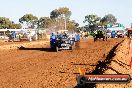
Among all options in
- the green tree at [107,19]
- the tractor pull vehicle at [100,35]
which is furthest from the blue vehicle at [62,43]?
the green tree at [107,19]

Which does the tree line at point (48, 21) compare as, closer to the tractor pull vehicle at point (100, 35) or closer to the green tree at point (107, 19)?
the green tree at point (107, 19)

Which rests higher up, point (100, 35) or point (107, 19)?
point (107, 19)

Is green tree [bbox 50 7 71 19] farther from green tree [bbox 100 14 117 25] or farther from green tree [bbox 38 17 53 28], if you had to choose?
green tree [bbox 100 14 117 25]

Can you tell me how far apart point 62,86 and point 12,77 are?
3083 mm

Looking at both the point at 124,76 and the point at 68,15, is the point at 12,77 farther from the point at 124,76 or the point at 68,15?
the point at 68,15

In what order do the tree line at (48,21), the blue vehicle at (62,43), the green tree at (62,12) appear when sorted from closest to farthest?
the blue vehicle at (62,43)
the tree line at (48,21)
the green tree at (62,12)

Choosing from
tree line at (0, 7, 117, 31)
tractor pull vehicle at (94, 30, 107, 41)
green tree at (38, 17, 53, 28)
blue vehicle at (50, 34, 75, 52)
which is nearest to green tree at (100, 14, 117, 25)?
tree line at (0, 7, 117, 31)

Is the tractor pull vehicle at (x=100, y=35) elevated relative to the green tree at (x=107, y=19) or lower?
Answer: lower

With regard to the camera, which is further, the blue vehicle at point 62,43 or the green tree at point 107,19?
the green tree at point 107,19

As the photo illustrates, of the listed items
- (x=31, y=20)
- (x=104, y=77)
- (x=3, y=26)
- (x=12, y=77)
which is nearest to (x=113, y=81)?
(x=104, y=77)

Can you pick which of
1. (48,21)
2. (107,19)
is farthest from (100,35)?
(107,19)

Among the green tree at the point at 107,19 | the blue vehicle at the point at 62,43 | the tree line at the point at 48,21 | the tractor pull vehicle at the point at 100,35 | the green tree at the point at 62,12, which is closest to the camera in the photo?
the blue vehicle at the point at 62,43

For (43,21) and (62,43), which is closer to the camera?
(62,43)

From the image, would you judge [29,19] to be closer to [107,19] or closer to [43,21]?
[43,21]
